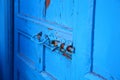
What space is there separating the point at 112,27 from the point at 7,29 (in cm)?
125

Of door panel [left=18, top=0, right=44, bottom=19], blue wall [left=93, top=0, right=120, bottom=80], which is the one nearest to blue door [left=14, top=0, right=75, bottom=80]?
door panel [left=18, top=0, right=44, bottom=19]

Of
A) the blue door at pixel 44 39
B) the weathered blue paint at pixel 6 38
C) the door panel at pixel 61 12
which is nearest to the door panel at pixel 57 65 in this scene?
the blue door at pixel 44 39

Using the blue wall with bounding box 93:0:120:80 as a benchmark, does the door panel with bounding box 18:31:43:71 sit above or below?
below

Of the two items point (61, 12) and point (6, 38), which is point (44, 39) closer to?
point (61, 12)

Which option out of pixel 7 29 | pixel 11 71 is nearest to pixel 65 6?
pixel 7 29

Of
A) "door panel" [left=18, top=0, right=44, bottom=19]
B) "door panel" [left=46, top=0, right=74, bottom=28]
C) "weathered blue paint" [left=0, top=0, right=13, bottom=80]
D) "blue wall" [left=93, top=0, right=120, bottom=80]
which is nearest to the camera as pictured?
"blue wall" [left=93, top=0, right=120, bottom=80]

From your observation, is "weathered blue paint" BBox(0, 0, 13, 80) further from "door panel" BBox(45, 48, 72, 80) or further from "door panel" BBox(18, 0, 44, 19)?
"door panel" BBox(45, 48, 72, 80)

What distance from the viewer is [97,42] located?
3.25ft

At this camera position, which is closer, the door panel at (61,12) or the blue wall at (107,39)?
the blue wall at (107,39)

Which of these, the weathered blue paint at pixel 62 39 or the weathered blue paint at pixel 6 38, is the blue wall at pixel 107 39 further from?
the weathered blue paint at pixel 6 38

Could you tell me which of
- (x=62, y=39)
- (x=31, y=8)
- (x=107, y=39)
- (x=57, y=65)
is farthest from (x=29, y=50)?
(x=107, y=39)

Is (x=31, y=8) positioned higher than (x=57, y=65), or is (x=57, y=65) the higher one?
(x=31, y=8)

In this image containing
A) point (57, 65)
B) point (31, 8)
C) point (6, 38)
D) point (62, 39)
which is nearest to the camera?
point (62, 39)

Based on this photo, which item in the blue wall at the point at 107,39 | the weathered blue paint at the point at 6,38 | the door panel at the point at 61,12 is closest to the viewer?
the blue wall at the point at 107,39
